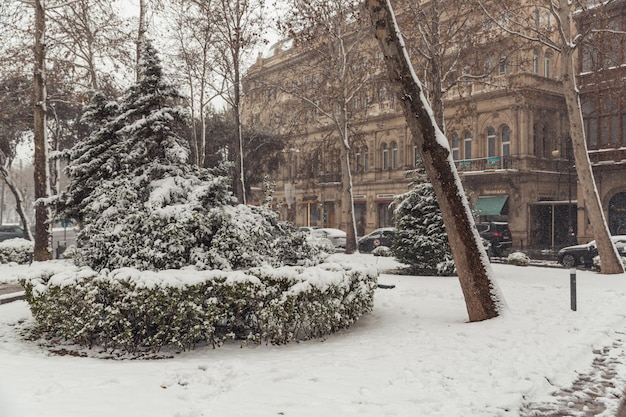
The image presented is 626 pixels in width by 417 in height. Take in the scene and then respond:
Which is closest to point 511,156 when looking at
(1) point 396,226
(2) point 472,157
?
(2) point 472,157

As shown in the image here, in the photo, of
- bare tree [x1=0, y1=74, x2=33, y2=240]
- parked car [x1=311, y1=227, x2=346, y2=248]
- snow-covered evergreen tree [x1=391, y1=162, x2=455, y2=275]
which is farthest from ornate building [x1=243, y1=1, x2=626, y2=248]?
snow-covered evergreen tree [x1=391, y1=162, x2=455, y2=275]

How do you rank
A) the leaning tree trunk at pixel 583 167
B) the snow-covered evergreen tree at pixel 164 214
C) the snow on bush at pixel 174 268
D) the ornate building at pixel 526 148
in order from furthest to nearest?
1. the ornate building at pixel 526 148
2. the leaning tree trunk at pixel 583 167
3. the snow-covered evergreen tree at pixel 164 214
4. the snow on bush at pixel 174 268

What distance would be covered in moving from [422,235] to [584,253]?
8.80m

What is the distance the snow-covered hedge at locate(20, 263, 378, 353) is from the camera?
24.5 feet

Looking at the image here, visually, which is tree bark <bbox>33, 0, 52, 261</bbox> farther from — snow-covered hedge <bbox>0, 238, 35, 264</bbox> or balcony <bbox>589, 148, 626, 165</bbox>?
Result: balcony <bbox>589, 148, 626, 165</bbox>

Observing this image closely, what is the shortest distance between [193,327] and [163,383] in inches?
68.4

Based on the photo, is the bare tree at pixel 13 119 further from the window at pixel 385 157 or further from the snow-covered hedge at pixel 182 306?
the window at pixel 385 157

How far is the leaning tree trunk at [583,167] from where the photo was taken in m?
18.0

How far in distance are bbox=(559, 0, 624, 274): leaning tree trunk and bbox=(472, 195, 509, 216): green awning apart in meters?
15.1

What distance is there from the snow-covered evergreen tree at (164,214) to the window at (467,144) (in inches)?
1126

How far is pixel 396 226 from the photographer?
18453mm

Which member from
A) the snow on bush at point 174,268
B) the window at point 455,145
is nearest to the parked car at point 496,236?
the window at point 455,145

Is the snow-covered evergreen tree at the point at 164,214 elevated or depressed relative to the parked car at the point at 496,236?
elevated

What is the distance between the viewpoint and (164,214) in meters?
8.95
